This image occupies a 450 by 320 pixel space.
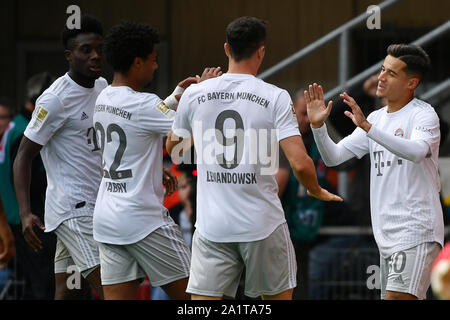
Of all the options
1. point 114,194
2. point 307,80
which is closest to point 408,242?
point 114,194

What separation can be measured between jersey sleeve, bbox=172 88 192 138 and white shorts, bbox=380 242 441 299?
1.44 metres

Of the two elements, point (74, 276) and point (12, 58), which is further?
point (12, 58)

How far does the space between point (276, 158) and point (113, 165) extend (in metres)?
0.93

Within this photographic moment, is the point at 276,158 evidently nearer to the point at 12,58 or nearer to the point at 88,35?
the point at 88,35

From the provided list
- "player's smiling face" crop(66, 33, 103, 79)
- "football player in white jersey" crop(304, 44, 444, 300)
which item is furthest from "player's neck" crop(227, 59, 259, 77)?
"player's smiling face" crop(66, 33, 103, 79)

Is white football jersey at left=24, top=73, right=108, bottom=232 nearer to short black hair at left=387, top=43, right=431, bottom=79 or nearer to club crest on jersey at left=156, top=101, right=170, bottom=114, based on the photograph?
club crest on jersey at left=156, top=101, right=170, bottom=114

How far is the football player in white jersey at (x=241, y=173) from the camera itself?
16.2 ft

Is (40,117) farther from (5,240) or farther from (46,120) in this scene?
(5,240)

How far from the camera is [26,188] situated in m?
6.09

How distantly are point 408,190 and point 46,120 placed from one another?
2.24 metres

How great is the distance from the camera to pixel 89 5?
449 inches

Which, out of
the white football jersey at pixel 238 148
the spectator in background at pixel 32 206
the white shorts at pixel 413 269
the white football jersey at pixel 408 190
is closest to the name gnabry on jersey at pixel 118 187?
the white football jersey at pixel 238 148

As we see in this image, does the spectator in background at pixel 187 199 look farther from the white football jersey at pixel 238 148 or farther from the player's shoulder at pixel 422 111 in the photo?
the white football jersey at pixel 238 148

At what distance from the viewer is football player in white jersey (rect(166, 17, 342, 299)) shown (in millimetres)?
4949
